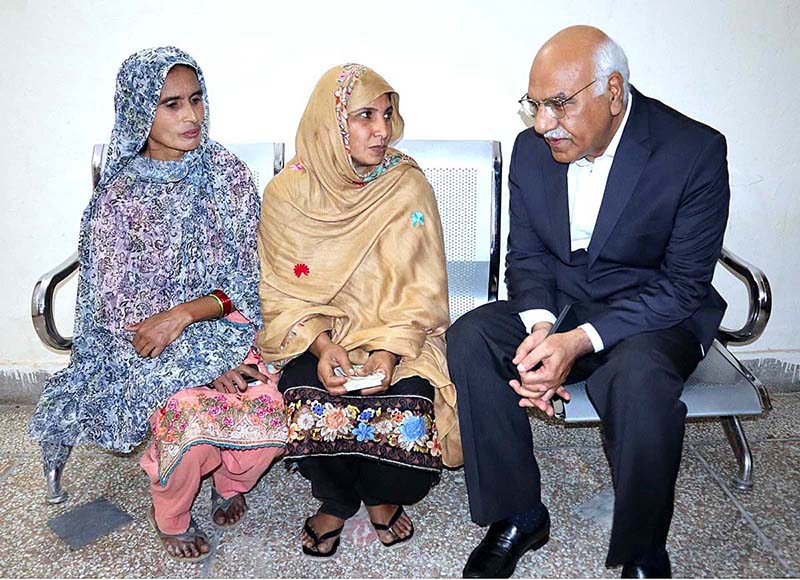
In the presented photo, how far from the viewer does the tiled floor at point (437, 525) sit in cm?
232

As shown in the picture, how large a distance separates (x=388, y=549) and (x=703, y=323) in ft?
3.89

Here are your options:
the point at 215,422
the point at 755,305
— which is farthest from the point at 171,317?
the point at 755,305

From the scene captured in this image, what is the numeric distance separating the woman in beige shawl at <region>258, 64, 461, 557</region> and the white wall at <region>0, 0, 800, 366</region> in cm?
55

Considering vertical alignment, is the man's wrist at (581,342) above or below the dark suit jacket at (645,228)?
below

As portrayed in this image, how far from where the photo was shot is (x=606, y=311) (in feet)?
7.55

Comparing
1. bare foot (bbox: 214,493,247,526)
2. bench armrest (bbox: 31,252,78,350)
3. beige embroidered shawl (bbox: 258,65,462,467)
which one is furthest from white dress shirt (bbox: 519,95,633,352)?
bench armrest (bbox: 31,252,78,350)

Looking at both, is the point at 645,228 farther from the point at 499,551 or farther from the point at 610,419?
the point at 499,551

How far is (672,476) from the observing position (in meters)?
2.02

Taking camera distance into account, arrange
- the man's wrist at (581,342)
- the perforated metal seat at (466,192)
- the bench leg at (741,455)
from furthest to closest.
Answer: the perforated metal seat at (466,192)
the bench leg at (741,455)
the man's wrist at (581,342)

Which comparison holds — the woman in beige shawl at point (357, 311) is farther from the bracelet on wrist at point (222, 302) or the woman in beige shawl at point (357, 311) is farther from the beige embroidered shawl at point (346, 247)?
the bracelet on wrist at point (222, 302)

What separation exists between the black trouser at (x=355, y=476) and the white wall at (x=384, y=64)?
3.83 ft

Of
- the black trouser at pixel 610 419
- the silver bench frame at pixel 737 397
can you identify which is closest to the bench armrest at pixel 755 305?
the silver bench frame at pixel 737 397

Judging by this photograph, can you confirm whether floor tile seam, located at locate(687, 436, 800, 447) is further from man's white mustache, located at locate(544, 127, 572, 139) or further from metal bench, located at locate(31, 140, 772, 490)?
man's white mustache, located at locate(544, 127, 572, 139)

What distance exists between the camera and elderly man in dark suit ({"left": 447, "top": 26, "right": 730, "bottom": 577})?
206 cm
